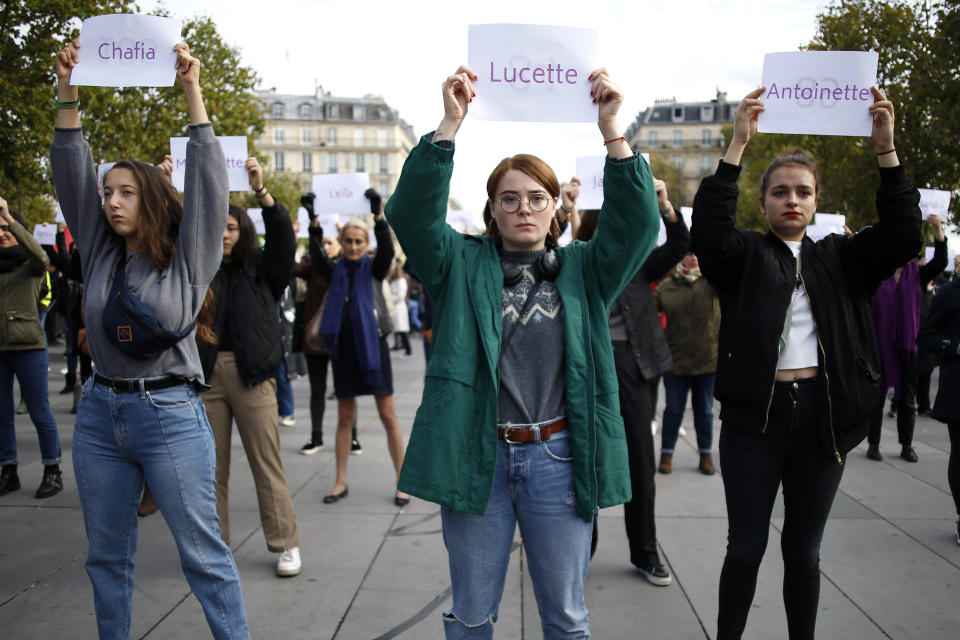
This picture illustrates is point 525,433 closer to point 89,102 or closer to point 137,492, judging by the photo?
point 137,492

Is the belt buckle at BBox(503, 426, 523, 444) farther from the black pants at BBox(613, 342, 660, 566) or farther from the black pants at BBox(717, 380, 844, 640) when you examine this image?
the black pants at BBox(613, 342, 660, 566)

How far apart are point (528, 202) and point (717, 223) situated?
77 centimetres

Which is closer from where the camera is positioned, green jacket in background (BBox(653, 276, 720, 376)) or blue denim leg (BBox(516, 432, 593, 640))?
blue denim leg (BBox(516, 432, 593, 640))

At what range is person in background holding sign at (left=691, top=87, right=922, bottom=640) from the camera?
262 centimetres

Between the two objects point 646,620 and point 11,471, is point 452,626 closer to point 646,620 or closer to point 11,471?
point 646,620

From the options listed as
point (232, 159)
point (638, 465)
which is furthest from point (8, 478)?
point (638, 465)

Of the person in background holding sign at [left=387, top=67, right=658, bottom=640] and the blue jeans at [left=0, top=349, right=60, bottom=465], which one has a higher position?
the person in background holding sign at [left=387, top=67, right=658, bottom=640]

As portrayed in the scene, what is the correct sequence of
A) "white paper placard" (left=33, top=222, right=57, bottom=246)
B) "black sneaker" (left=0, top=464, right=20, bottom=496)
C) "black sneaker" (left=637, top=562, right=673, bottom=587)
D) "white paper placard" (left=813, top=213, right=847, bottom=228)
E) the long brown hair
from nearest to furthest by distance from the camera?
the long brown hair → "black sneaker" (left=637, top=562, right=673, bottom=587) → "black sneaker" (left=0, top=464, right=20, bottom=496) → "white paper placard" (left=813, top=213, right=847, bottom=228) → "white paper placard" (left=33, top=222, right=57, bottom=246)

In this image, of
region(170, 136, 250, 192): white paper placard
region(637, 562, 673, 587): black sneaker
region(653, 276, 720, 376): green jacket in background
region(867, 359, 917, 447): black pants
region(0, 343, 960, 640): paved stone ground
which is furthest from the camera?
region(867, 359, 917, 447): black pants

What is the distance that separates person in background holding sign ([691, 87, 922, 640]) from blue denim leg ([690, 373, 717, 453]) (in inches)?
143

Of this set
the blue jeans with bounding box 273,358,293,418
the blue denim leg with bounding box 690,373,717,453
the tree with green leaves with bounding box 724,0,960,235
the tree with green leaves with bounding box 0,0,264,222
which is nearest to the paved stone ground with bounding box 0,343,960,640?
the blue denim leg with bounding box 690,373,717,453

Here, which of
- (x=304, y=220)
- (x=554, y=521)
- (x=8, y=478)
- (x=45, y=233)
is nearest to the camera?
(x=554, y=521)

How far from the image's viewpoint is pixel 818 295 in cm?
269

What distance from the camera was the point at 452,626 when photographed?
2281mm
